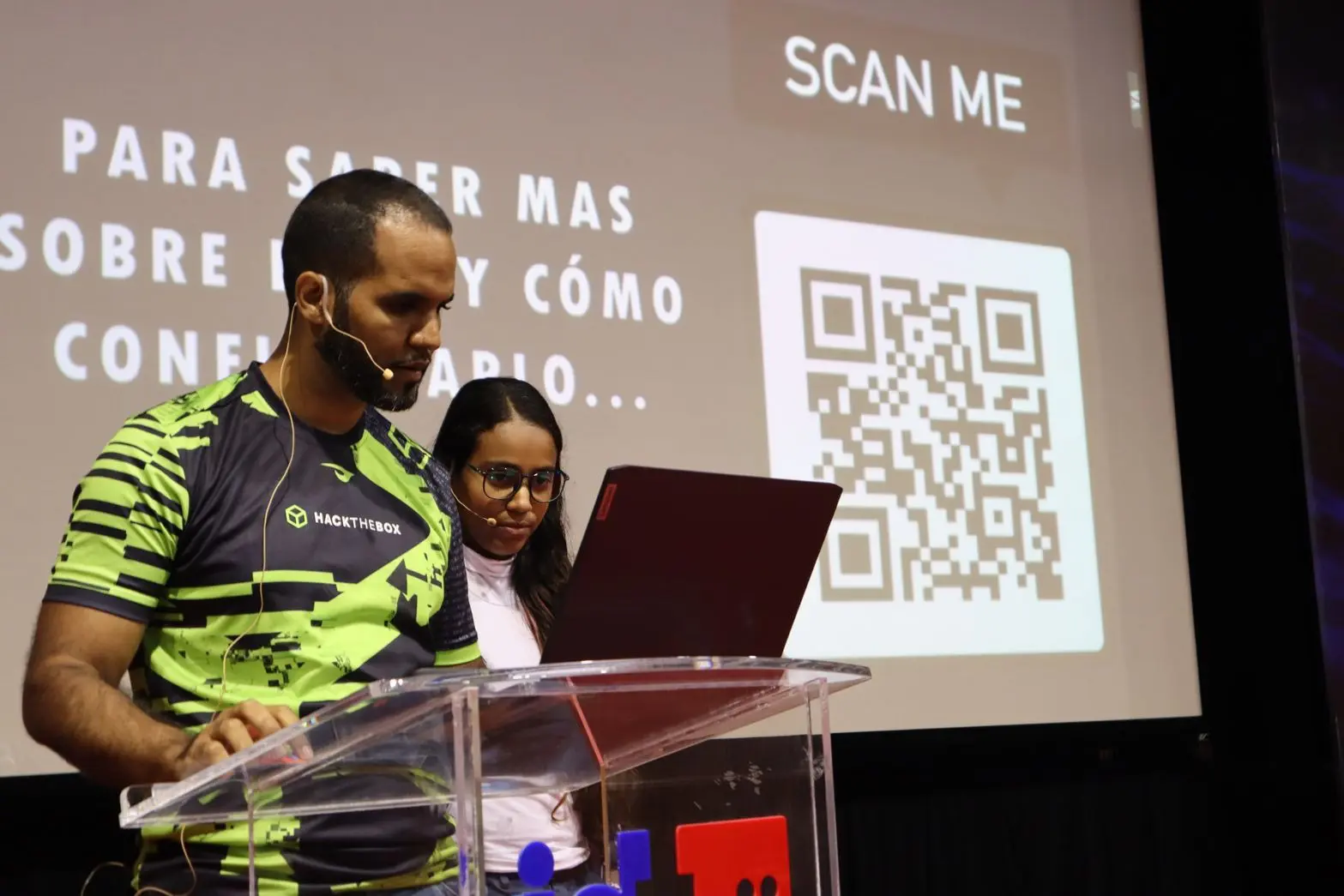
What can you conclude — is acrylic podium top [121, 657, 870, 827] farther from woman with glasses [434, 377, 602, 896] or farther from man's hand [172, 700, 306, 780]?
woman with glasses [434, 377, 602, 896]

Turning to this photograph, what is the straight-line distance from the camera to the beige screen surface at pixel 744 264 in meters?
2.48

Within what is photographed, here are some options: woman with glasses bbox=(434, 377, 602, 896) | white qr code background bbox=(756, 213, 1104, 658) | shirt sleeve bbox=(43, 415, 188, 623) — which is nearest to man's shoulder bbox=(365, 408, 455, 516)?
shirt sleeve bbox=(43, 415, 188, 623)

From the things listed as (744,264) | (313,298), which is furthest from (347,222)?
(744,264)

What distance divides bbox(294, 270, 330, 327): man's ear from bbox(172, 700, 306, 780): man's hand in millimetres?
589

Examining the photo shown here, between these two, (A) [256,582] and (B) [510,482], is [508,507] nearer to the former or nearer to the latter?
(B) [510,482]

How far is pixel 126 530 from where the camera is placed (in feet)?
5.00

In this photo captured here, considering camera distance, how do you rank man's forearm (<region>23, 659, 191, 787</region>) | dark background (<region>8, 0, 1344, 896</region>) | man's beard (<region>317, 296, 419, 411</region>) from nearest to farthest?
man's forearm (<region>23, 659, 191, 787</region>) → man's beard (<region>317, 296, 419, 411</region>) → dark background (<region>8, 0, 1344, 896</region>)

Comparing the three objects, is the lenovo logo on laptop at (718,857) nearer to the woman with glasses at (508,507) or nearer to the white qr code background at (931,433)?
the woman with glasses at (508,507)

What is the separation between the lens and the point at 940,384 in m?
3.43

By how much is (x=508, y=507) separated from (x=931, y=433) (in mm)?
1296

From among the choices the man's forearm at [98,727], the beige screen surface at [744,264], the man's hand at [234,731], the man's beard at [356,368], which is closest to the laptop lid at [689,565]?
the man's hand at [234,731]

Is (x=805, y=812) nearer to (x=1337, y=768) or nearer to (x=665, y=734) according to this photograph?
(x=665, y=734)

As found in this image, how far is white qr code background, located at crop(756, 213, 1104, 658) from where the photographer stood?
10.6ft

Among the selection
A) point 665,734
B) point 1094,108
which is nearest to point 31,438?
point 665,734
